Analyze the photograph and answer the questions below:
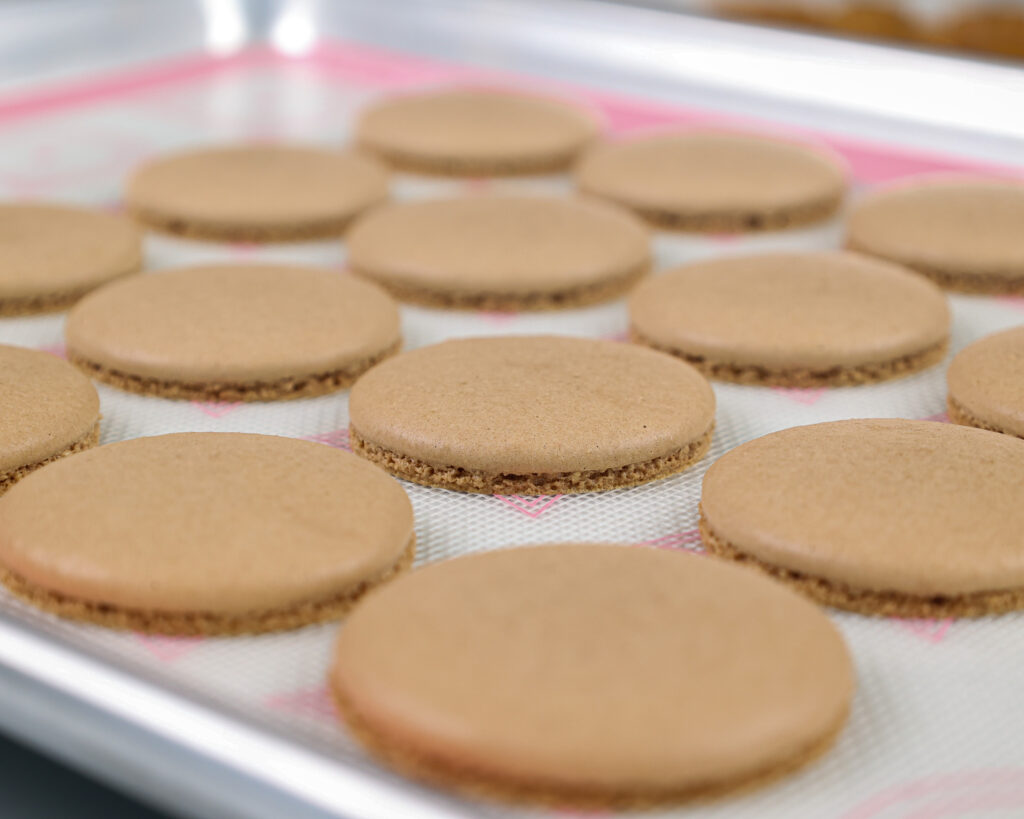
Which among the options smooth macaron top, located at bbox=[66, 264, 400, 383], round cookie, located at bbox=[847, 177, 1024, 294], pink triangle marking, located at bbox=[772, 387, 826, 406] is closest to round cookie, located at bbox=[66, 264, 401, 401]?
smooth macaron top, located at bbox=[66, 264, 400, 383]

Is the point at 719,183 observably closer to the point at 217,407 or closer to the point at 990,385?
the point at 990,385

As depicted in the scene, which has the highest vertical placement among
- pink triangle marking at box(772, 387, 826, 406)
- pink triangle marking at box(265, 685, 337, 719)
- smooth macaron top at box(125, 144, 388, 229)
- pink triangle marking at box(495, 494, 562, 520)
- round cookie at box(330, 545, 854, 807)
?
smooth macaron top at box(125, 144, 388, 229)

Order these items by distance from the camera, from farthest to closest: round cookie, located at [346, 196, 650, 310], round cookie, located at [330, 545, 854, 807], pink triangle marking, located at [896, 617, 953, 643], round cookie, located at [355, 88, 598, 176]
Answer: round cookie, located at [355, 88, 598, 176]
round cookie, located at [346, 196, 650, 310]
pink triangle marking, located at [896, 617, 953, 643]
round cookie, located at [330, 545, 854, 807]

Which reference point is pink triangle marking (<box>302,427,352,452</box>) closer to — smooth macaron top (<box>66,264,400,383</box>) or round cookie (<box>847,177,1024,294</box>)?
smooth macaron top (<box>66,264,400,383</box>)

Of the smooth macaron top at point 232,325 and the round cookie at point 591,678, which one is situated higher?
the smooth macaron top at point 232,325

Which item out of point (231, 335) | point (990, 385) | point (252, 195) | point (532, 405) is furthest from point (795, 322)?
point (252, 195)

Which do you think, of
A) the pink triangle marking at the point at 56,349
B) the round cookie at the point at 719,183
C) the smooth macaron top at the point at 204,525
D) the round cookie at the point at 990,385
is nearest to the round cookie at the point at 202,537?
the smooth macaron top at the point at 204,525

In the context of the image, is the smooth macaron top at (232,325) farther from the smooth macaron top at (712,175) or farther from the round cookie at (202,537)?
the smooth macaron top at (712,175)
